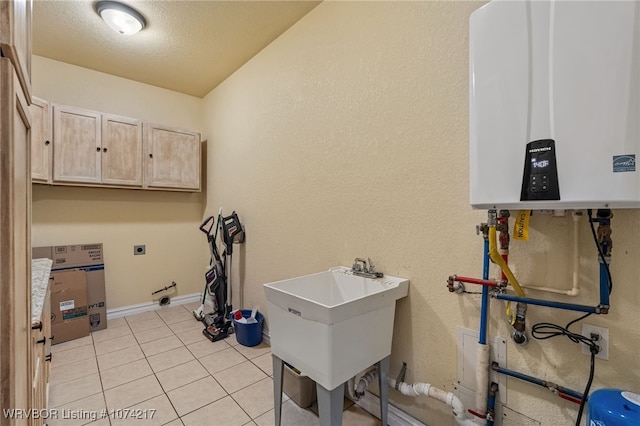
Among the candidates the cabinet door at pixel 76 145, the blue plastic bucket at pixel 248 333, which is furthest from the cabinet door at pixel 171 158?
the blue plastic bucket at pixel 248 333

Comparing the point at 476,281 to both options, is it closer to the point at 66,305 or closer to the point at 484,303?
the point at 484,303

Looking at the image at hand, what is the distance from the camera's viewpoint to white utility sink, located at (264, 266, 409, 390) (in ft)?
4.20

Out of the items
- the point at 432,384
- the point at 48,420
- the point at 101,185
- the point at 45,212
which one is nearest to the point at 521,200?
the point at 432,384

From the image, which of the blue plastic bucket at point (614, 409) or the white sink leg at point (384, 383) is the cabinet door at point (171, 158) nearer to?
the white sink leg at point (384, 383)

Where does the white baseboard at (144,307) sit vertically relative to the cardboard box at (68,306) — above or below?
below

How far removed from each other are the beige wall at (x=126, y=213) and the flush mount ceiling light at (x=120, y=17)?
1.19 m

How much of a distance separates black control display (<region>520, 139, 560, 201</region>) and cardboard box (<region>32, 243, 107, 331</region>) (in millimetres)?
3943

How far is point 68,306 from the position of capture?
2.85m

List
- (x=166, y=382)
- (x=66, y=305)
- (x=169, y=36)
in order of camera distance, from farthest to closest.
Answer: (x=66, y=305), (x=169, y=36), (x=166, y=382)

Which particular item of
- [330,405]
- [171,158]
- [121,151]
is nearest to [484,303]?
[330,405]

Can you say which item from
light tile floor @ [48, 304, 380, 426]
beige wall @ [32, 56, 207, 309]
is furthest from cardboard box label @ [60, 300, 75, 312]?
beige wall @ [32, 56, 207, 309]

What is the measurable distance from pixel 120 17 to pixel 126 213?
84.6 inches

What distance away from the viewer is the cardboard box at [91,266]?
2.95 metres

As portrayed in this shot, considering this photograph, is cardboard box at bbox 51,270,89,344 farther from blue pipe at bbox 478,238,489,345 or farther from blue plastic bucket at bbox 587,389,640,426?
blue plastic bucket at bbox 587,389,640,426
